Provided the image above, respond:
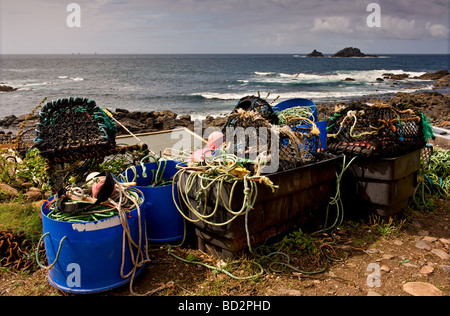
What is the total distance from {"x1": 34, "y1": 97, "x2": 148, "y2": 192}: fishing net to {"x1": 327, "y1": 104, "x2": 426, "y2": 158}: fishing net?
253 centimetres

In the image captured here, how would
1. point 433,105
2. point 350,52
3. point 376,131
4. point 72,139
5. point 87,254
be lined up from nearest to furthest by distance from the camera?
point 87,254
point 72,139
point 376,131
point 433,105
point 350,52

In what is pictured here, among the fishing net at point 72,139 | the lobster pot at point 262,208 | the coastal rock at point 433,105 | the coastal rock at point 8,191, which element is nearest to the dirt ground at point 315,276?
the lobster pot at point 262,208

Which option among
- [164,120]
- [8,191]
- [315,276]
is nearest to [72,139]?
[8,191]

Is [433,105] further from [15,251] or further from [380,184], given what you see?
[15,251]

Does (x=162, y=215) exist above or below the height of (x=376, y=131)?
below

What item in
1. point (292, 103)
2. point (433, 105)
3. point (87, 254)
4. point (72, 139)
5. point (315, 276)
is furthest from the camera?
point (433, 105)

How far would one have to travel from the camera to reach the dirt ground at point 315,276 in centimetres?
301

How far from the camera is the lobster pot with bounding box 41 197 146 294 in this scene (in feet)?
9.20

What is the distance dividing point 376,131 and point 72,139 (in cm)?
322

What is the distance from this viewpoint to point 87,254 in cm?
282

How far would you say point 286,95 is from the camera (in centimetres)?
3278

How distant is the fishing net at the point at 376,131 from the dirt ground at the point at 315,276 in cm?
96
